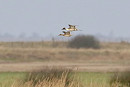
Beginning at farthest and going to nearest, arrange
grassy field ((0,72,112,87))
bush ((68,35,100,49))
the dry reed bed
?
1. bush ((68,35,100,49))
2. the dry reed bed
3. grassy field ((0,72,112,87))

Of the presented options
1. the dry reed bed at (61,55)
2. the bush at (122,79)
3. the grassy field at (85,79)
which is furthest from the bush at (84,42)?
the bush at (122,79)

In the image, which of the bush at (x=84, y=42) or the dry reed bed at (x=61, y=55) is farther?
the bush at (x=84, y=42)

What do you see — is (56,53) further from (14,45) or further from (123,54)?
(14,45)

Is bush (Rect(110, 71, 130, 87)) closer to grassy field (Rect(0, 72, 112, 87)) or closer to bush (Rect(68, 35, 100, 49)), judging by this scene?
grassy field (Rect(0, 72, 112, 87))

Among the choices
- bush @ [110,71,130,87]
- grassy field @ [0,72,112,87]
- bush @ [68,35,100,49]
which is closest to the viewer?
bush @ [110,71,130,87]

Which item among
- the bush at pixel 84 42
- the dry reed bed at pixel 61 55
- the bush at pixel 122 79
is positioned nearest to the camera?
the bush at pixel 122 79

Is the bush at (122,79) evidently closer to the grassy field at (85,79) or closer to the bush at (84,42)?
the grassy field at (85,79)

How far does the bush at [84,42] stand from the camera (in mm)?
73188

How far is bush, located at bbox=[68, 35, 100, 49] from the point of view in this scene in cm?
7319

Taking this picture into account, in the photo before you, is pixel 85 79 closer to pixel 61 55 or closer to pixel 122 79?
pixel 122 79

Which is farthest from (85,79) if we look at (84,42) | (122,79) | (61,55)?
(84,42)

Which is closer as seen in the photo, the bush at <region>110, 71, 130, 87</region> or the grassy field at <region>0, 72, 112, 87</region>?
the bush at <region>110, 71, 130, 87</region>

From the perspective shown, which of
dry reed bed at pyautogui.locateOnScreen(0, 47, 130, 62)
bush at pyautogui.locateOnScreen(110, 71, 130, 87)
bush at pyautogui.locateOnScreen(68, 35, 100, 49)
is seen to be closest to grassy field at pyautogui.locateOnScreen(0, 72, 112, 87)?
bush at pyautogui.locateOnScreen(110, 71, 130, 87)

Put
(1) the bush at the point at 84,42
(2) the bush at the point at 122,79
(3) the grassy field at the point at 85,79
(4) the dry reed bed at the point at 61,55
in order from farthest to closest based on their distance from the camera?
(1) the bush at the point at 84,42, (4) the dry reed bed at the point at 61,55, (3) the grassy field at the point at 85,79, (2) the bush at the point at 122,79
